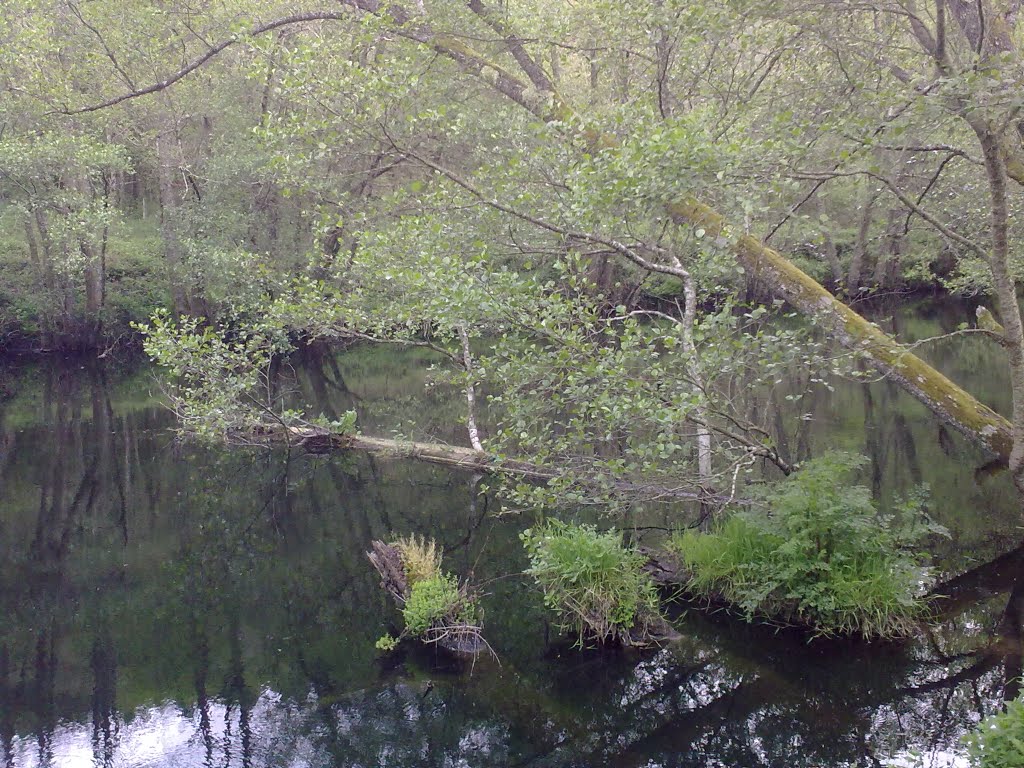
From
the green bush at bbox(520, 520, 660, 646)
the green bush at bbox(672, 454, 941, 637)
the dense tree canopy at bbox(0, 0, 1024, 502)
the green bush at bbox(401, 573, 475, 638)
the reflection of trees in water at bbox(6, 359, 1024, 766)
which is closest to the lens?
the reflection of trees in water at bbox(6, 359, 1024, 766)

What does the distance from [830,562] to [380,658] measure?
153 inches

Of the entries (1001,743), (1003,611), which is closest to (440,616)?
(1001,743)

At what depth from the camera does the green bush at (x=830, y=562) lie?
22.3 feet

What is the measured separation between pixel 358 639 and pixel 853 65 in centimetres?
685

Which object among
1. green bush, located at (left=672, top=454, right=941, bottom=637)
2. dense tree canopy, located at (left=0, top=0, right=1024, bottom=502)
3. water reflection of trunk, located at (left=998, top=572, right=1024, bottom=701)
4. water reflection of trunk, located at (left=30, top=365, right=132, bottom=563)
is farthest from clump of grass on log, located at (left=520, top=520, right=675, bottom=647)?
water reflection of trunk, located at (left=30, top=365, right=132, bottom=563)

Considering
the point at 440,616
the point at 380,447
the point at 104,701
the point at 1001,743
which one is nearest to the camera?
the point at 1001,743

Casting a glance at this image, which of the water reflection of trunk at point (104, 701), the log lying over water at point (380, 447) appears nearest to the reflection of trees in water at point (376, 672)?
the water reflection of trunk at point (104, 701)

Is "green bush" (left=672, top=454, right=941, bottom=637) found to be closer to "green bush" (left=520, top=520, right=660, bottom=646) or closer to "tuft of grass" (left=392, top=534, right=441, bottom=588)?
"green bush" (left=520, top=520, right=660, bottom=646)

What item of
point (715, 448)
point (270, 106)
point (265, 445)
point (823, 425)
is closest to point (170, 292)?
point (270, 106)

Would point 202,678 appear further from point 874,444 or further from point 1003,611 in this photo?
point 874,444

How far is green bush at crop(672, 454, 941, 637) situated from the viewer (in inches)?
268

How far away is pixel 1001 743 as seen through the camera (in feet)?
12.2

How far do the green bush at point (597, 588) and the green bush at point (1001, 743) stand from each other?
3376mm

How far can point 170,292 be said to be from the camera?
2662 centimetres
